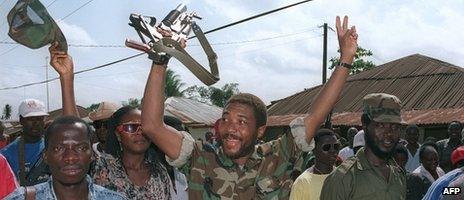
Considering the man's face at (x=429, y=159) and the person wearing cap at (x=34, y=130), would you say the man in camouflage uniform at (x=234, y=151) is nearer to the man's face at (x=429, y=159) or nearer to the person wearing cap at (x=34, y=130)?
the person wearing cap at (x=34, y=130)

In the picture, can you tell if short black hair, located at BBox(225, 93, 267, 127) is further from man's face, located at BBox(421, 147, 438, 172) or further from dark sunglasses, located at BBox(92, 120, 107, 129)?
man's face, located at BBox(421, 147, 438, 172)

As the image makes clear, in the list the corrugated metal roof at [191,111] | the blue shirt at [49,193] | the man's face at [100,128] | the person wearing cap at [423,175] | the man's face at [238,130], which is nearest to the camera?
the blue shirt at [49,193]

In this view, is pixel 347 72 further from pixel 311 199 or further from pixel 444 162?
pixel 444 162

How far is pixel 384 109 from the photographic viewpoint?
3543 mm

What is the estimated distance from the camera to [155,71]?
2.98 m

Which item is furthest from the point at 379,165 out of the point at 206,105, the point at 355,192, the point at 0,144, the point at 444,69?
the point at 206,105

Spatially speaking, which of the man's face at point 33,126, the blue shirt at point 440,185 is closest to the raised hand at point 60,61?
the man's face at point 33,126

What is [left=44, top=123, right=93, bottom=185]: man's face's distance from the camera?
2596mm

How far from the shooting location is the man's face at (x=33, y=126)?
4.88 metres

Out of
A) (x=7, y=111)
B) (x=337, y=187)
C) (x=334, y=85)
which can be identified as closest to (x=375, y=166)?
(x=337, y=187)

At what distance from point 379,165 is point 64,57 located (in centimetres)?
208

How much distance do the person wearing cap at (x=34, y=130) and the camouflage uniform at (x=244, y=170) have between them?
0.90 metres

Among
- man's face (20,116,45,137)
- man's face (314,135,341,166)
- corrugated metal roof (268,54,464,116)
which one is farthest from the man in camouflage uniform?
corrugated metal roof (268,54,464,116)

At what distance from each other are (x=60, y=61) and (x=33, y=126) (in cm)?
156
